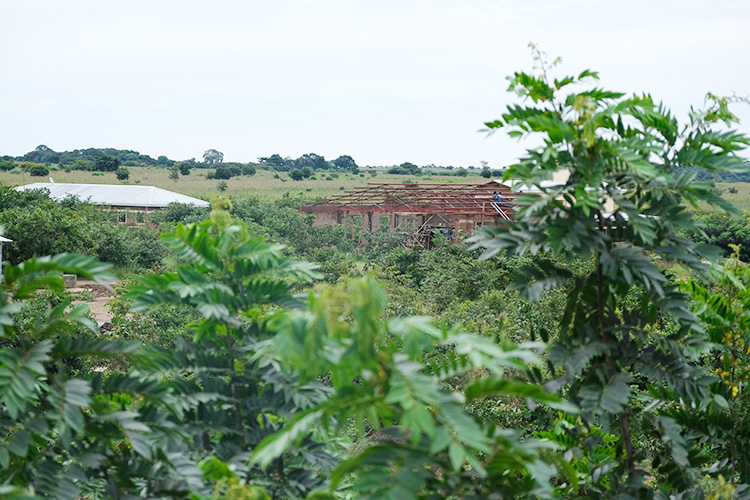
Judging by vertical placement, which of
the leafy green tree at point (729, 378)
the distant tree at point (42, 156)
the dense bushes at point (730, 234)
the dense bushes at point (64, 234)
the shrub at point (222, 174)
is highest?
the distant tree at point (42, 156)

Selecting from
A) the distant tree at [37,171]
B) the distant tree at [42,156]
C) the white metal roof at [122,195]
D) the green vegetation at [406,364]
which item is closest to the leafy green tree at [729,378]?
the green vegetation at [406,364]

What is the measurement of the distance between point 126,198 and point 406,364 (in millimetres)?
37980

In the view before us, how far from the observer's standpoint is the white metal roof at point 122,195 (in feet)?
119

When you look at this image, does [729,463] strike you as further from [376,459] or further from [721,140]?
[376,459]

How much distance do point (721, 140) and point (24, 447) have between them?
99.0 inches

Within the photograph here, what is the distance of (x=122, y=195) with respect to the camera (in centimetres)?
3766

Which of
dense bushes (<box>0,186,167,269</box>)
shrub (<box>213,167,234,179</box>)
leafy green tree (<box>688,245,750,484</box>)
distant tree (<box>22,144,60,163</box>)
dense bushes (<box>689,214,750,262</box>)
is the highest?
distant tree (<box>22,144,60,163</box>)

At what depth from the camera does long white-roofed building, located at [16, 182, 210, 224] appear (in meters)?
34.4

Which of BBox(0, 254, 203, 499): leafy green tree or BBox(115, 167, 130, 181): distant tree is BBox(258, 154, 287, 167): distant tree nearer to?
BBox(115, 167, 130, 181): distant tree

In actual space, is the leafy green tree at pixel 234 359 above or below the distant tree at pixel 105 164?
below

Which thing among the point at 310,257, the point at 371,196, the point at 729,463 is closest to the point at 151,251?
the point at 310,257

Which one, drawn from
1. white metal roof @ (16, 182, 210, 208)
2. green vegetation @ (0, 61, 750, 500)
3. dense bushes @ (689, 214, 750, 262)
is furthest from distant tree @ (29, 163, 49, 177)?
green vegetation @ (0, 61, 750, 500)

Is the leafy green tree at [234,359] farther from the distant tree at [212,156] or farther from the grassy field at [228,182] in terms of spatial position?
the distant tree at [212,156]

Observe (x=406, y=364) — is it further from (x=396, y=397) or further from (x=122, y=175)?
(x=122, y=175)
